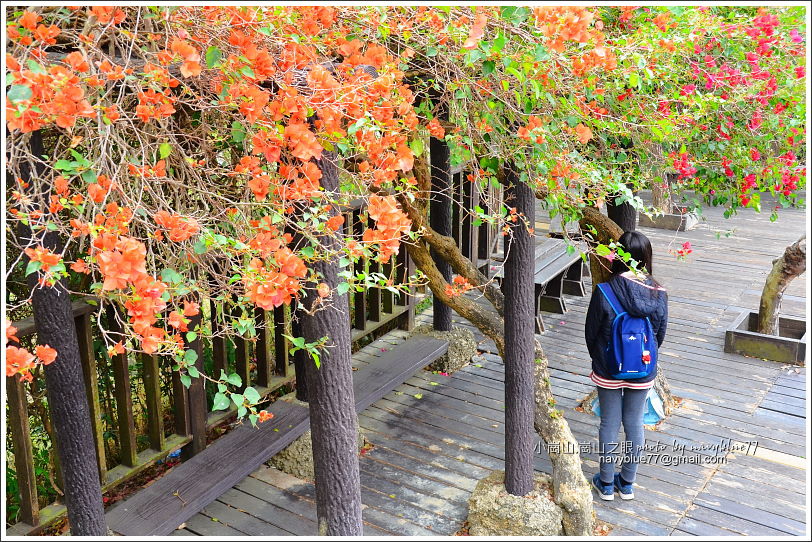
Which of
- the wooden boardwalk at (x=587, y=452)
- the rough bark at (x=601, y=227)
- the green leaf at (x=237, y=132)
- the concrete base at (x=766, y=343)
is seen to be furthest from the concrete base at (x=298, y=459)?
the concrete base at (x=766, y=343)

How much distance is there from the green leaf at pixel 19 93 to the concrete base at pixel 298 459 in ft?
9.79

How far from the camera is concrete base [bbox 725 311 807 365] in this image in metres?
5.92

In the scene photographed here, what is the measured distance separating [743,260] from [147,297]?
27.4 ft

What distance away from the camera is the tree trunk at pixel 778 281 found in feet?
19.1

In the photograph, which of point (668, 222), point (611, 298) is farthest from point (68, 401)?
point (668, 222)

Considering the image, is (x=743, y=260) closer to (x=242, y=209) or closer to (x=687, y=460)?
(x=687, y=460)

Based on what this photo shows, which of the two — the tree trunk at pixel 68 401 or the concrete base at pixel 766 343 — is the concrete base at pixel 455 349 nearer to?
the concrete base at pixel 766 343

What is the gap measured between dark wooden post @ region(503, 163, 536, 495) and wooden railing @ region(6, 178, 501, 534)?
0.17 meters

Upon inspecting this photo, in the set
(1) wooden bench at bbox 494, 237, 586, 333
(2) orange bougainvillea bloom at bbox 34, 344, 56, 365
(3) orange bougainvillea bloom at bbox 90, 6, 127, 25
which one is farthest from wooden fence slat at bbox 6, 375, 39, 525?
(1) wooden bench at bbox 494, 237, 586, 333

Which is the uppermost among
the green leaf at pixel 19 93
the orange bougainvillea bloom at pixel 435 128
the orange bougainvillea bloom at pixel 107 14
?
the orange bougainvillea bloom at pixel 107 14

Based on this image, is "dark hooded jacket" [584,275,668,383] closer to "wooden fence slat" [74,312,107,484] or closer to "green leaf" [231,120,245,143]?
"green leaf" [231,120,245,143]

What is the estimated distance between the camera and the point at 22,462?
3326 millimetres

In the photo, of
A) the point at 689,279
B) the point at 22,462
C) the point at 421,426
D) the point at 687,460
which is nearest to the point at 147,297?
the point at 22,462

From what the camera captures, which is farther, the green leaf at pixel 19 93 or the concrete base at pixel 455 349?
the concrete base at pixel 455 349
